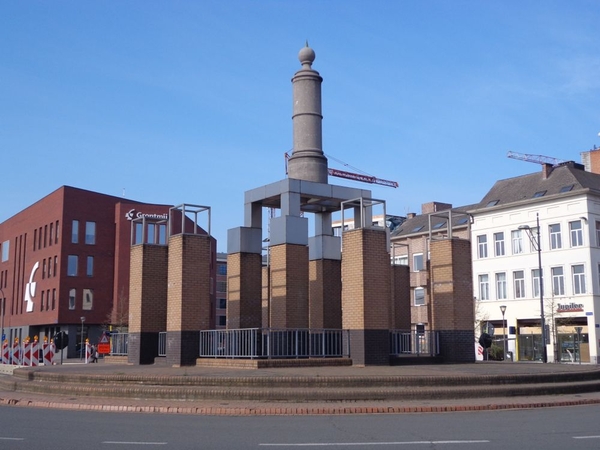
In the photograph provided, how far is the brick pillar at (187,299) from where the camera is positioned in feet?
75.7

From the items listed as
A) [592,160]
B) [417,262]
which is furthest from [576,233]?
[417,262]

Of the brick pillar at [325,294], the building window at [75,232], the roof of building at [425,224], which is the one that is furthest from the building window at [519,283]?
the building window at [75,232]

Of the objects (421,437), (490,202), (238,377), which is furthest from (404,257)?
(421,437)

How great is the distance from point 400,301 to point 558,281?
28148 millimetres

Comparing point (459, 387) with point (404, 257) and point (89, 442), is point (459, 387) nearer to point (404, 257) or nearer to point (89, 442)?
point (89, 442)

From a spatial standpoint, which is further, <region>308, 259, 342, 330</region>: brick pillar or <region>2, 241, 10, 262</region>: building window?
<region>2, 241, 10, 262</region>: building window

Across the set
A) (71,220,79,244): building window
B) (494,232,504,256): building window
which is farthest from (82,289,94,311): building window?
(494,232,504,256): building window

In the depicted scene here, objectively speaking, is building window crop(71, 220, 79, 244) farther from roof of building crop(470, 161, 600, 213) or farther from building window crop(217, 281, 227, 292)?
building window crop(217, 281, 227, 292)

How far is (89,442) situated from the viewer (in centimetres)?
1066

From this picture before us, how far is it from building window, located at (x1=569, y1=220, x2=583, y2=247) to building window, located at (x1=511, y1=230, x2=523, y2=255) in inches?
177

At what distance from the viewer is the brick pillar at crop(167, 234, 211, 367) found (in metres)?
23.1

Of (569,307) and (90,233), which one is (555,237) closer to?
(569,307)

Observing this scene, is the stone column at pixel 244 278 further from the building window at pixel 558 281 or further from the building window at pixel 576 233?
the building window at pixel 558 281

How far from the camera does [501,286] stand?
57.3 metres
